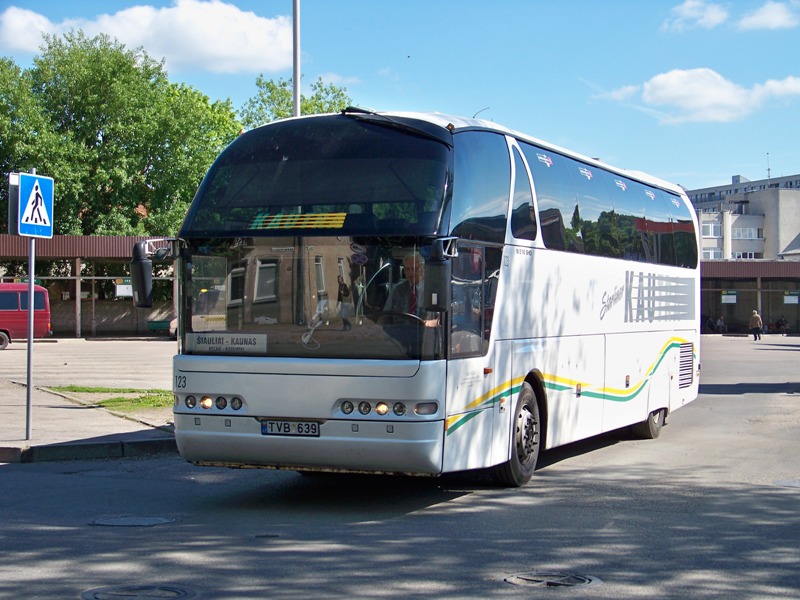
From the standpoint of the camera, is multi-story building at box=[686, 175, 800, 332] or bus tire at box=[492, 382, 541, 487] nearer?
bus tire at box=[492, 382, 541, 487]

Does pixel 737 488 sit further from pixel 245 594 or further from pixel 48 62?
pixel 48 62

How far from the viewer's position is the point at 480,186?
9.85 metres

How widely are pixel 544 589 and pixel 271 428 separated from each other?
3440 millimetres

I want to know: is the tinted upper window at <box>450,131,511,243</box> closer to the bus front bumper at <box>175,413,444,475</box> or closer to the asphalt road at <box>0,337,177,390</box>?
the bus front bumper at <box>175,413,444,475</box>

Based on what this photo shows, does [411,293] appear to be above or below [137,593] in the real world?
above

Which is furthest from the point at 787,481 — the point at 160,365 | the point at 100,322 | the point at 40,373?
the point at 100,322

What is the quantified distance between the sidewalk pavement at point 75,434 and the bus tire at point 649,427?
248 inches

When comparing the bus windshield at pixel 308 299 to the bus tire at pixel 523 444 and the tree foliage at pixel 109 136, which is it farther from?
the tree foliage at pixel 109 136

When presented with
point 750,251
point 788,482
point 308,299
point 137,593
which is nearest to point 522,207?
point 308,299

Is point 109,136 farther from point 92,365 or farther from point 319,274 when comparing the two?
point 319,274

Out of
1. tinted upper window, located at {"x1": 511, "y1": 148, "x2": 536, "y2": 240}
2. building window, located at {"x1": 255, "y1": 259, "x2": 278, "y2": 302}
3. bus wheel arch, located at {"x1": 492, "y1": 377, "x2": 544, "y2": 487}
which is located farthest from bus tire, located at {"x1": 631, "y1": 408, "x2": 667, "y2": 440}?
building window, located at {"x1": 255, "y1": 259, "x2": 278, "y2": 302}

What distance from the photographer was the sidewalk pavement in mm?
12547

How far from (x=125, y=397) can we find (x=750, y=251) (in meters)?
102

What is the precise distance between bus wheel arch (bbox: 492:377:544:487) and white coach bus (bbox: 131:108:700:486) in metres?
0.02
